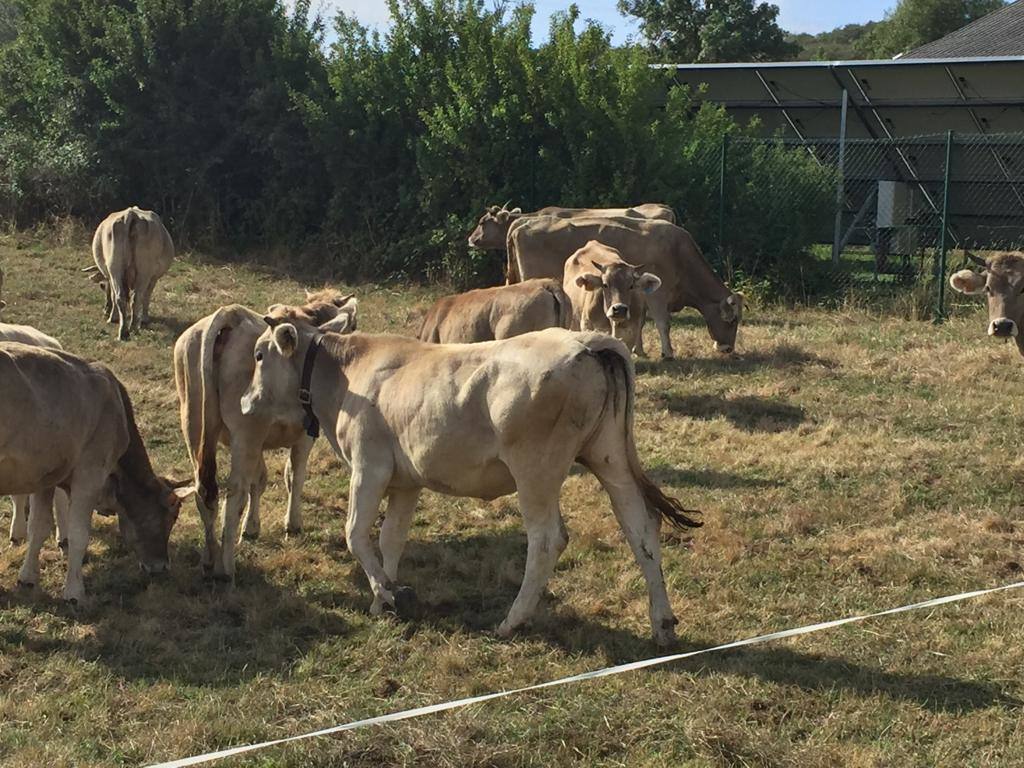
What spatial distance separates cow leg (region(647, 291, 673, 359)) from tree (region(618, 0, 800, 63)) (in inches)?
1101

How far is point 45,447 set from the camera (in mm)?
7012

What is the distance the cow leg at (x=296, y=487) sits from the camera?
8.50 meters

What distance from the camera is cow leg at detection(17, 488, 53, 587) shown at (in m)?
7.37

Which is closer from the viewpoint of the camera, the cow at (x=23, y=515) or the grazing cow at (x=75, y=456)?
the grazing cow at (x=75, y=456)

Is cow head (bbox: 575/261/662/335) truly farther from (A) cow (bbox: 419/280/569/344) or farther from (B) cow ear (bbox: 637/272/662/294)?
(A) cow (bbox: 419/280/569/344)

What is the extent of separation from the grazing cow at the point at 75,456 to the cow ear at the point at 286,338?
3.66 ft

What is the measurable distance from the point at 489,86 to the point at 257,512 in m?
13.3

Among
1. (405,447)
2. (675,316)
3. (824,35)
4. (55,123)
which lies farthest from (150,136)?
(824,35)

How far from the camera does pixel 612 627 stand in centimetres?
676

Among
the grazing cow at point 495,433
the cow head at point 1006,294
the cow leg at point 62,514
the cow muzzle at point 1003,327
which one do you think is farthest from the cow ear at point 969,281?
the cow leg at point 62,514

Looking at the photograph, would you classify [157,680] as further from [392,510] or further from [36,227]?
[36,227]

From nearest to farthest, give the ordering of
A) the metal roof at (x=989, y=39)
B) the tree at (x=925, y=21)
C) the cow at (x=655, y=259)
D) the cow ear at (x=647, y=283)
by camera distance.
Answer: the cow ear at (x=647, y=283)
the cow at (x=655, y=259)
the metal roof at (x=989, y=39)
the tree at (x=925, y=21)

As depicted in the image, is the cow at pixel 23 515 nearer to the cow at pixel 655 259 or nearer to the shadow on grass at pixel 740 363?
the shadow on grass at pixel 740 363

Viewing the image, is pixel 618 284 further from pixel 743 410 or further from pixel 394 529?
pixel 394 529
